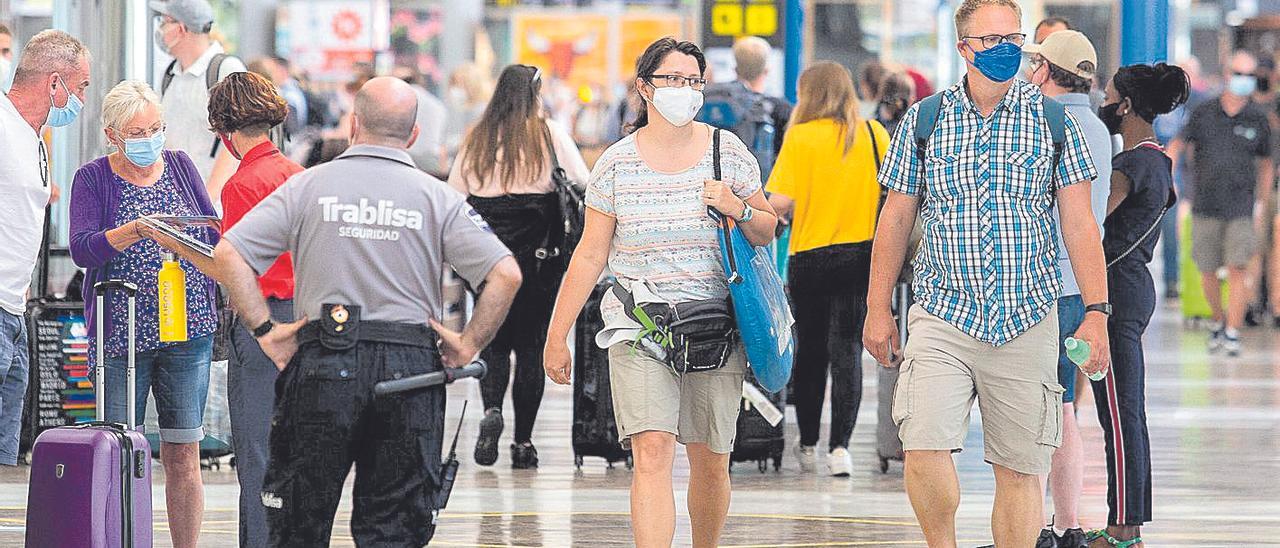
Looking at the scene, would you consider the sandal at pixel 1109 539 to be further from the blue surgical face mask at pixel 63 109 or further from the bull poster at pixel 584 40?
the bull poster at pixel 584 40

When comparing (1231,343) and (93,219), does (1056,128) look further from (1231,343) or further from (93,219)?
(1231,343)

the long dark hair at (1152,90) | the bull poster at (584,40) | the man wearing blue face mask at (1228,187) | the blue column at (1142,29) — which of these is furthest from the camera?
the bull poster at (584,40)

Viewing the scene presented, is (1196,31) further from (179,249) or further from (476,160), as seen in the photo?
(179,249)

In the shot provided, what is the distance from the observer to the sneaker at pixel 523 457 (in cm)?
945

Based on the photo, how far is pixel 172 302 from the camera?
20.1 feet

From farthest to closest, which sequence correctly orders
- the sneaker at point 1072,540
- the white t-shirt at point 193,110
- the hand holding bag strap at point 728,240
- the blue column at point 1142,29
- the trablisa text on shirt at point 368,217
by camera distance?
the blue column at point 1142,29, the white t-shirt at point 193,110, the sneaker at point 1072,540, the hand holding bag strap at point 728,240, the trablisa text on shirt at point 368,217

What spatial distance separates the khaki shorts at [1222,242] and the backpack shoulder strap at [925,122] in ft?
34.3

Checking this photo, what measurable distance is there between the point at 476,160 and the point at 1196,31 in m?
32.5

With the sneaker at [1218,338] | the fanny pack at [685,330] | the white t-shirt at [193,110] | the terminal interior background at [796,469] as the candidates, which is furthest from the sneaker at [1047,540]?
the sneaker at [1218,338]

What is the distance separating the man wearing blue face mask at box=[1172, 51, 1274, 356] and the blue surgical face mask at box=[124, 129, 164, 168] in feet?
35.5

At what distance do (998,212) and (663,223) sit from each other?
1.07 m

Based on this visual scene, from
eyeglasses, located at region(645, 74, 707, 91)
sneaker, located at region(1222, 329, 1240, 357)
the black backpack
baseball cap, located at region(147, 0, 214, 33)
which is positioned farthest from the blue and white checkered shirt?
sneaker, located at region(1222, 329, 1240, 357)

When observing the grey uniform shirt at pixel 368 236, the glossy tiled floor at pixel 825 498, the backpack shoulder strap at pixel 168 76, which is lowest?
Result: the glossy tiled floor at pixel 825 498

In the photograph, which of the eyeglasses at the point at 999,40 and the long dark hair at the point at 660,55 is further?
the long dark hair at the point at 660,55
